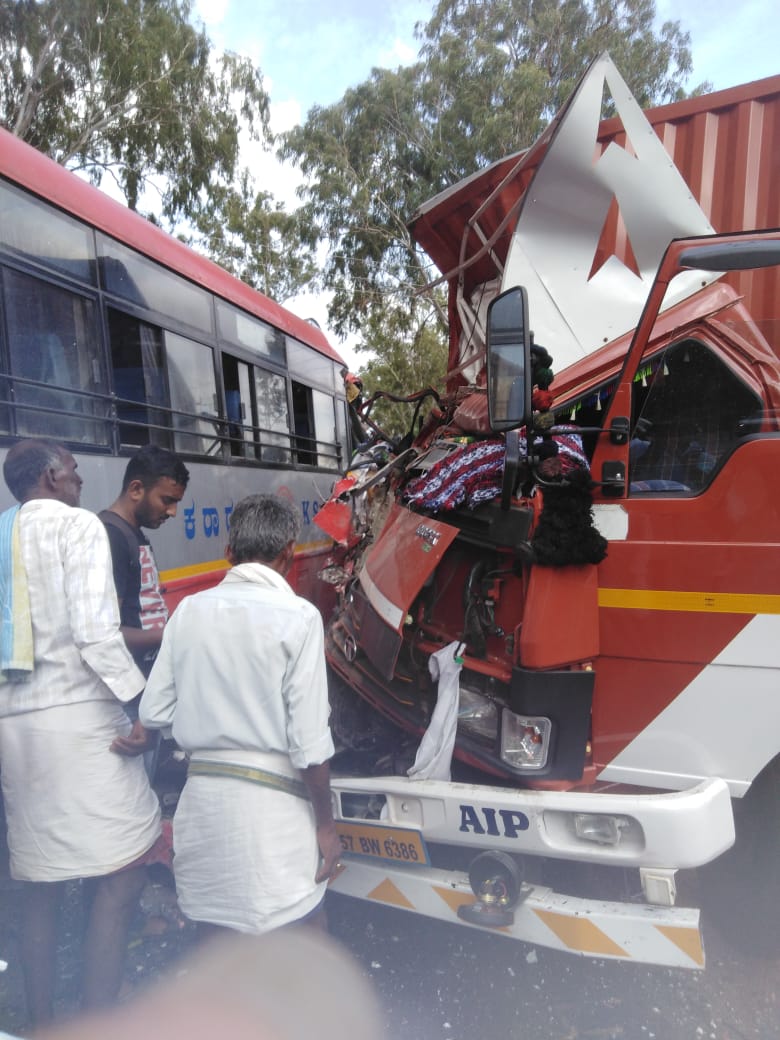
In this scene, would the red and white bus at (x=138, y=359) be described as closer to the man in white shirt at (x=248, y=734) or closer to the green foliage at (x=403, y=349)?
the man in white shirt at (x=248, y=734)

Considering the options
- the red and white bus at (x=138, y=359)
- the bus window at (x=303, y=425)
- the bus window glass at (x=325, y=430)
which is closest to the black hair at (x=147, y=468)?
the red and white bus at (x=138, y=359)

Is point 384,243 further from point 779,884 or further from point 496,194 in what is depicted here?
point 779,884

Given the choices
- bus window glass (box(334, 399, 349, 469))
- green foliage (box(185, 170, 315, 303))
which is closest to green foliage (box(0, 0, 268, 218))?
green foliage (box(185, 170, 315, 303))

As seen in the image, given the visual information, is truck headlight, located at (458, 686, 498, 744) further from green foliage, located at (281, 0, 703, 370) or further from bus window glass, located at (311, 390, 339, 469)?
green foliage, located at (281, 0, 703, 370)

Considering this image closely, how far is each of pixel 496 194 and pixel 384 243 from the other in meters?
13.6

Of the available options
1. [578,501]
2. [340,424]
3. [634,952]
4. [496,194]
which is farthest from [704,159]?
[340,424]

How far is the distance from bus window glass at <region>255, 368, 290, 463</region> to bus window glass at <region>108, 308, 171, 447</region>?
4.54ft

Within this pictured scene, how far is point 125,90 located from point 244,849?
1543 centimetres

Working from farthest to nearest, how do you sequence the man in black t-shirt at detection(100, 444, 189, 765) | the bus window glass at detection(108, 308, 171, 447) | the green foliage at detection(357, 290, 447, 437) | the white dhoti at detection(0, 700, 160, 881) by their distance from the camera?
the green foliage at detection(357, 290, 447, 437)
the bus window glass at detection(108, 308, 171, 447)
the man in black t-shirt at detection(100, 444, 189, 765)
the white dhoti at detection(0, 700, 160, 881)

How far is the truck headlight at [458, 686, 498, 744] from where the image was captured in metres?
2.51

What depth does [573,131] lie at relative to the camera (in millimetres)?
2912

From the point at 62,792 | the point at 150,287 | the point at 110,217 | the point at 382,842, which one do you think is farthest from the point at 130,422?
the point at 382,842

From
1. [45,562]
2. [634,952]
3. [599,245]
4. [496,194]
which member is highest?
[496,194]

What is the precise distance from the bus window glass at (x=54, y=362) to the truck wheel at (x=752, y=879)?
3209 millimetres
